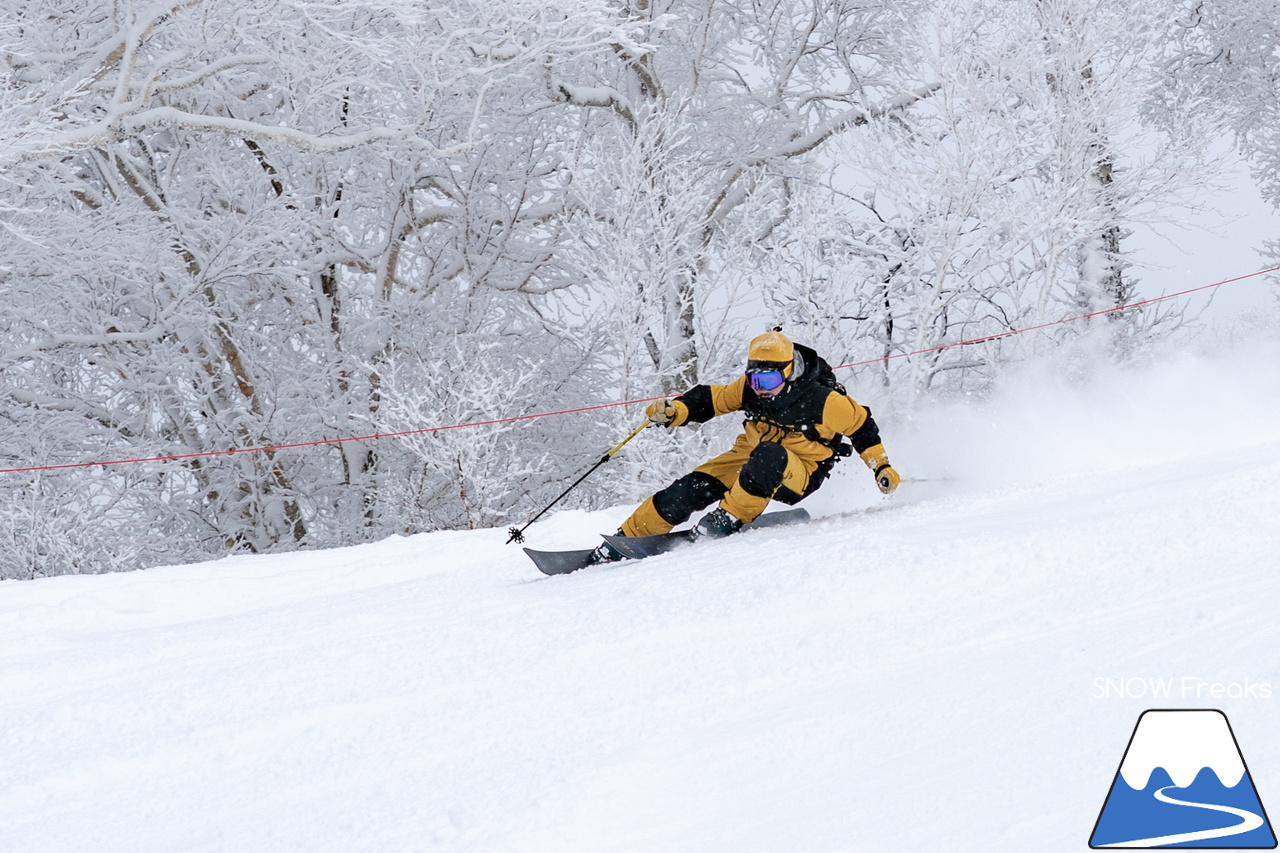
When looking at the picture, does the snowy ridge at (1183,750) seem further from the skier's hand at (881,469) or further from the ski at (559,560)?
the ski at (559,560)

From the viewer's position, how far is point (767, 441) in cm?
529

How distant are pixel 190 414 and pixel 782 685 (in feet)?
36.3

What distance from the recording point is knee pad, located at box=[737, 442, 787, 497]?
16.7 feet

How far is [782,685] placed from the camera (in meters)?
2.99

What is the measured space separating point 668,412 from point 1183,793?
3.55 meters

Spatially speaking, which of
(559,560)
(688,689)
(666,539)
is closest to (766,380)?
(666,539)

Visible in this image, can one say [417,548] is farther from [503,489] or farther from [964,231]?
[964,231]

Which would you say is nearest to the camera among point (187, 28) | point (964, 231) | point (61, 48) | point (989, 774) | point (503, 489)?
point (989, 774)

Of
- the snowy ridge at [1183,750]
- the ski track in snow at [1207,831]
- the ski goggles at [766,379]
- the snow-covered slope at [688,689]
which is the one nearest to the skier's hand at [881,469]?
the snow-covered slope at [688,689]

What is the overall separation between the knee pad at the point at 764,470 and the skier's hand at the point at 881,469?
0.50m

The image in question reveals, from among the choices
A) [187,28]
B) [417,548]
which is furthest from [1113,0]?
[417,548]

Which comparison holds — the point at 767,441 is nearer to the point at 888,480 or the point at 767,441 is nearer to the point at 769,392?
the point at 769,392

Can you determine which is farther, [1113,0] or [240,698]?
[1113,0]

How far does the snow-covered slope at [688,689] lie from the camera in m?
2.34
